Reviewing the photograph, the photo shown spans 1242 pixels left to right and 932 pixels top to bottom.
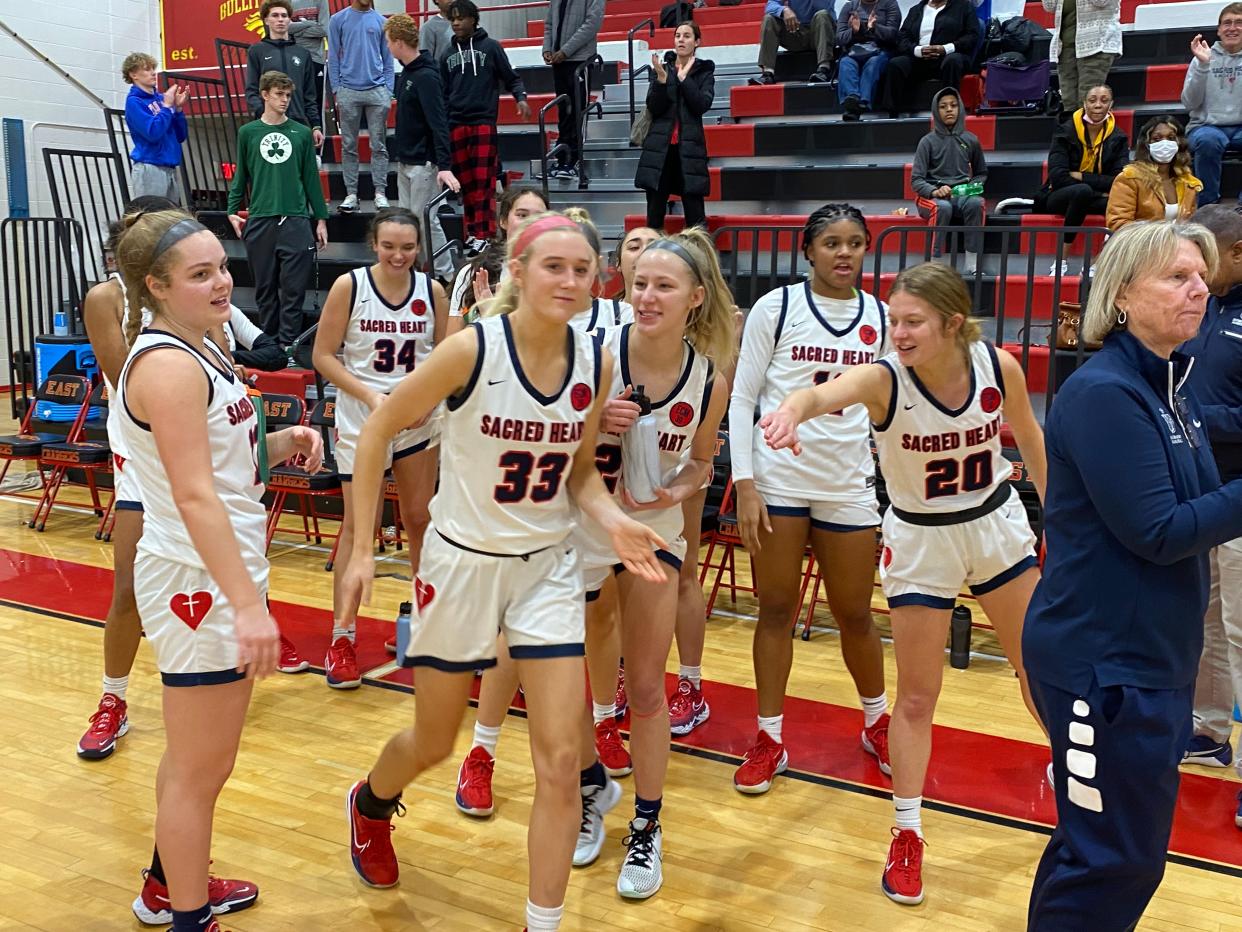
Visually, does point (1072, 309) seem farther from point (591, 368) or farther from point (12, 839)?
point (12, 839)

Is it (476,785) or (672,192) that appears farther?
(672,192)

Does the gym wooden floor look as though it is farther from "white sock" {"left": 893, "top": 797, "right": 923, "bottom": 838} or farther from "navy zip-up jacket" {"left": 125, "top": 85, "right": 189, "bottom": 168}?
"navy zip-up jacket" {"left": 125, "top": 85, "right": 189, "bottom": 168}

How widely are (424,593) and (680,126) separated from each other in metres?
5.97

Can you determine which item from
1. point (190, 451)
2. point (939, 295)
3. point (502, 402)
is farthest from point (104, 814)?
point (939, 295)

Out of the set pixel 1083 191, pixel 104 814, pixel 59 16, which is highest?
pixel 59 16

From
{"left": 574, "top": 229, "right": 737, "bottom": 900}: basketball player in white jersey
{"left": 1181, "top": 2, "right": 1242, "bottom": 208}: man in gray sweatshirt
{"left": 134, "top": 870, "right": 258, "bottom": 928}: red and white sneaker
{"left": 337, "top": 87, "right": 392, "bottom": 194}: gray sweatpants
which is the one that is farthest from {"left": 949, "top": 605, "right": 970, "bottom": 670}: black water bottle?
{"left": 337, "top": 87, "right": 392, "bottom": 194}: gray sweatpants

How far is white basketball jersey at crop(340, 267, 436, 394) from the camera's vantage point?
183 inches

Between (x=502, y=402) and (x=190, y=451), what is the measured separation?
67 centimetres

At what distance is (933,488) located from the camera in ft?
10.3

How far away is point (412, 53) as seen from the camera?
8.10 meters

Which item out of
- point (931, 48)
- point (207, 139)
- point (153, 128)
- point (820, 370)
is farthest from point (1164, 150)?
point (207, 139)

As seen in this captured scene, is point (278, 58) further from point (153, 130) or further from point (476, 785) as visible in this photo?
point (476, 785)

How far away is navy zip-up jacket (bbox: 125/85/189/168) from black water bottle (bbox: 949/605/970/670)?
715 centimetres

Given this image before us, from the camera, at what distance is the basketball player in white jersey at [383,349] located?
4586 mm
